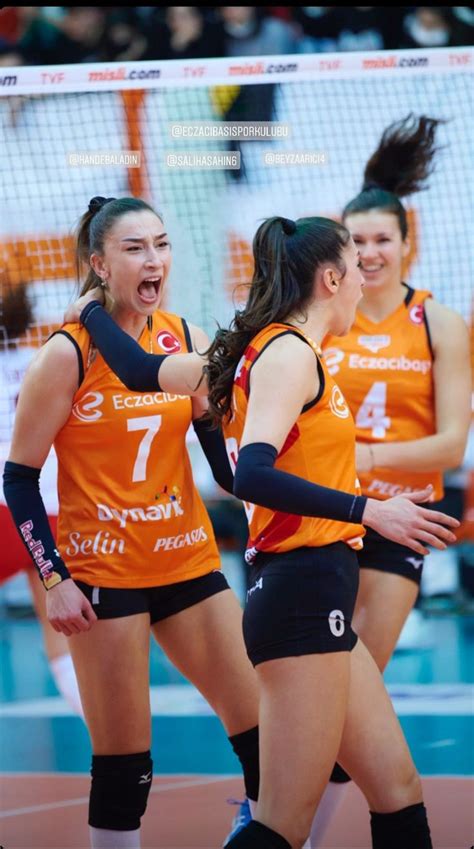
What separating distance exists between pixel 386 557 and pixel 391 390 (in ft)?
1.74

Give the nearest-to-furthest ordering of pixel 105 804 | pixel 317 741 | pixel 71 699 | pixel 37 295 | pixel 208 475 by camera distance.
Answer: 1. pixel 317 741
2. pixel 105 804
3. pixel 71 699
4. pixel 37 295
5. pixel 208 475

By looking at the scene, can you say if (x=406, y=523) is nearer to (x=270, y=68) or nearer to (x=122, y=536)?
(x=122, y=536)

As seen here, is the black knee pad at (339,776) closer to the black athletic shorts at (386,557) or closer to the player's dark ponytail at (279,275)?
the black athletic shorts at (386,557)

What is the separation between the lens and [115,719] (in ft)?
9.97

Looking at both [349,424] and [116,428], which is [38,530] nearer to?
[116,428]

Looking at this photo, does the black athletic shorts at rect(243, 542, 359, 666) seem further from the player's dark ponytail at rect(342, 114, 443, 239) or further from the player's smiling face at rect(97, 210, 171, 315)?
the player's dark ponytail at rect(342, 114, 443, 239)

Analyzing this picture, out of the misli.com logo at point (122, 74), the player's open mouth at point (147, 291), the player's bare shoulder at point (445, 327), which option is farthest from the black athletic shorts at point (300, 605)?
the misli.com logo at point (122, 74)

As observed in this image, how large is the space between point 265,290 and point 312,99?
2.82 m

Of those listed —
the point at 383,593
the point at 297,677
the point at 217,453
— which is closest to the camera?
the point at 297,677

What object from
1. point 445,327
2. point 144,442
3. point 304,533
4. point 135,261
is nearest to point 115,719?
point 144,442

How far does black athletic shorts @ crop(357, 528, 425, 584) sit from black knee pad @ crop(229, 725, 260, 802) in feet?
2.21

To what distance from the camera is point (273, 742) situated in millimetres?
2463

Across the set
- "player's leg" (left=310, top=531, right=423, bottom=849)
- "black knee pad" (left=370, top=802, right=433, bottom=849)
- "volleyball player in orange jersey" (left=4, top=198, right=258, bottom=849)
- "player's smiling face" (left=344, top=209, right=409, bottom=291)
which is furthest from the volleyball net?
"black knee pad" (left=370, top=802, right=433, bottom=849)

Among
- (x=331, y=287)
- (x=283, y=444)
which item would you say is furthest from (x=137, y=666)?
(x=331, y=287)
